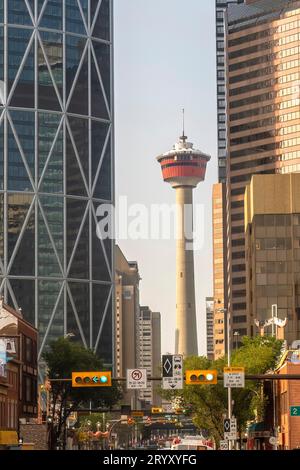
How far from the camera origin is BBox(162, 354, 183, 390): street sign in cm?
7569

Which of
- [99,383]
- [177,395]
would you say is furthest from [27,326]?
[99,383]

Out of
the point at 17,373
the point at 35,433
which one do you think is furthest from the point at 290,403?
the point at 17,373

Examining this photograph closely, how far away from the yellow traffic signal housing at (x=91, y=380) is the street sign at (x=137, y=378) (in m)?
2.69

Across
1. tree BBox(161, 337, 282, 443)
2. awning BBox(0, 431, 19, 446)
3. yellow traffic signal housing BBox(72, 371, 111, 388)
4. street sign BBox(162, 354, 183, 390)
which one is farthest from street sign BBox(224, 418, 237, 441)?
tree BBox(161, 337, 282, 443)

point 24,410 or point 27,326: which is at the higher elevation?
point 27,326

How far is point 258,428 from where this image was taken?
113438 mm

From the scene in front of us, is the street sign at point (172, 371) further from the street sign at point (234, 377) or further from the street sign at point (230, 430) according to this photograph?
the street sign at point (230, 430)

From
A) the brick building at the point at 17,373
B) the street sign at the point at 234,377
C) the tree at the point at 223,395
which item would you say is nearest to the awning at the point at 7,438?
the street sign at the point at 234,377

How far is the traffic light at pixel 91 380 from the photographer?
7431 cm

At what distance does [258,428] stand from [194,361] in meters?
11.0

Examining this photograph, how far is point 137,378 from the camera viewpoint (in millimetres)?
78188

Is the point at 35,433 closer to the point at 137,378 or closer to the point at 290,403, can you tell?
the point at 290,403
